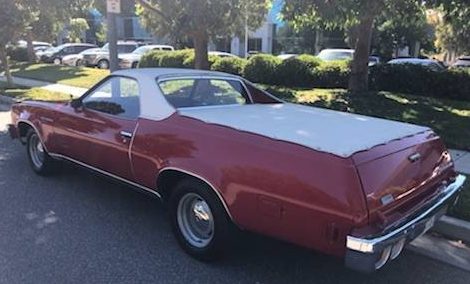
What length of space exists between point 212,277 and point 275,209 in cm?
83

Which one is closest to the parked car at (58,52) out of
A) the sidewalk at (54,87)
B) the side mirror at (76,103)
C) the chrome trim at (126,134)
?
the sidewalk at (54,87)

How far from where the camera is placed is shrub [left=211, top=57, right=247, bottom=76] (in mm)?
17484

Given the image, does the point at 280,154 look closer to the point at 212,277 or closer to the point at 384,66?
the point at 212,277

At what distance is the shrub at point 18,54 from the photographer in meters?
33.3

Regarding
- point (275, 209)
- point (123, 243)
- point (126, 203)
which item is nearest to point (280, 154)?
point (275, 209)

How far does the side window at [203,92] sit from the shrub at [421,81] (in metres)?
9.21

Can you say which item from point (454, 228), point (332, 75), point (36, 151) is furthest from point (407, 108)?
point (36, 151)

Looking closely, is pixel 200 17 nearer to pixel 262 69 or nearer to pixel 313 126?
pixel 262 69

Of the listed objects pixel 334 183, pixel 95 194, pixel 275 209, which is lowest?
pixel 95 194

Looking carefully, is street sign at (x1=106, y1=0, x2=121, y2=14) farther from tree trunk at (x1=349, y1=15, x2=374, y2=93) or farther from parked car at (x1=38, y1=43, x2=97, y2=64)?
parked car at (x1=38, y1=43, x2=97, y2=64)

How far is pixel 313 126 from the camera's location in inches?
160

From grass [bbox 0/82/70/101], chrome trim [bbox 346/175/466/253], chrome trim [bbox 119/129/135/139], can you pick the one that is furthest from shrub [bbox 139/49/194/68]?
chrome trim [bbox 346/175/466/253]

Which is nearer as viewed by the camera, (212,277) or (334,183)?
(334,183)

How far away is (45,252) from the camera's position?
4215mm
